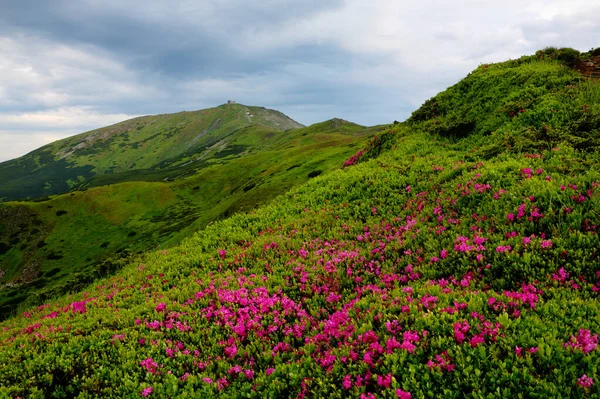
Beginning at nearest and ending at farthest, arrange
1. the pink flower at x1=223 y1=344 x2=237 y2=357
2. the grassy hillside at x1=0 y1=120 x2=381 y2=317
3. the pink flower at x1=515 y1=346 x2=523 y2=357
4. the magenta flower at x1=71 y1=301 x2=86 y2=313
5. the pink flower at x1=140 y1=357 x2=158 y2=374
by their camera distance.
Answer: the pink flower at x1=515 y1=346 x2=523 y2=357 < the pink flower at x1=140 y1=357 x2=158 y2=374 < the pink flower at x1=223 y1=344 x2=237 y2=357 < the magenta flower at x1=71 y1=301 x2=86 y2=313 < the grassy hillside at x1=0 y1=120 x2=381 y2=317

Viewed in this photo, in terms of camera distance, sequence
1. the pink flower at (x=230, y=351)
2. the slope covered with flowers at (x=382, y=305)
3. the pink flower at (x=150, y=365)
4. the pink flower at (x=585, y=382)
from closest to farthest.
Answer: the pink flower at (x=585, y=382)
the slope covered with flowers at (x=382, y=305)
the pink flower at (x=150, y=365)
the pink flower at (x=230, y=351)

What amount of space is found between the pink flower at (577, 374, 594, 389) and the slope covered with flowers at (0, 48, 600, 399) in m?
0.02

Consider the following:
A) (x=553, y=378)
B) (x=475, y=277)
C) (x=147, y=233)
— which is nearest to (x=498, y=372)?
(x=553, y=378)

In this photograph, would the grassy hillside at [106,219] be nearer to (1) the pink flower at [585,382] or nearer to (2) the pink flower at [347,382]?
(2) the pink flower at [347,382]

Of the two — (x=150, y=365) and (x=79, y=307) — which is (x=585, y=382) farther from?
(x=79, y=307)

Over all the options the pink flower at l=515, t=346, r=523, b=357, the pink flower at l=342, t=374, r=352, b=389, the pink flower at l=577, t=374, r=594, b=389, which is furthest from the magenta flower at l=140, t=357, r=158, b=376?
the pink flower at l=577, t=374, r=594, b=389

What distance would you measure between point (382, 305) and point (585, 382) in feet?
15.2

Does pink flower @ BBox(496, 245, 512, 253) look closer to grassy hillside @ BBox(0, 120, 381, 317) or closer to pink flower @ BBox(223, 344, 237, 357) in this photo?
pink flower @ BBox(223, 344, 237, 357)

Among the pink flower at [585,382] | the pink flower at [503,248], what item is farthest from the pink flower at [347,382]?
the pink flower at [503,248]

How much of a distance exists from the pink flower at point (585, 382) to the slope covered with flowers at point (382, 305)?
0.02 metres

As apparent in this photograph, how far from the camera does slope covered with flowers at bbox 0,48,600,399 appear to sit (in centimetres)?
702

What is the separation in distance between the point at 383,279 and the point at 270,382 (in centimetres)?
564

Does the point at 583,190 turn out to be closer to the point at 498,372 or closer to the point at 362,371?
the point at 498,372

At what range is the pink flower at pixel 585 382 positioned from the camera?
5.76 metres
